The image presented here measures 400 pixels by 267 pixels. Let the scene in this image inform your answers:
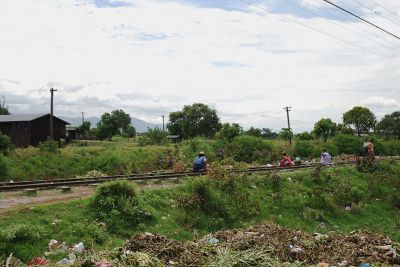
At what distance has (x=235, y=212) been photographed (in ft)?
46.1

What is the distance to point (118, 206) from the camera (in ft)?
38.4

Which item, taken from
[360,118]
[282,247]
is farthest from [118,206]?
[360,118]

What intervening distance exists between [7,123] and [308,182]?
36351mm

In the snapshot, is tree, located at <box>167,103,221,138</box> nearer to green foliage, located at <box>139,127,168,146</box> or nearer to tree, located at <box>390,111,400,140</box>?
tree, located at <box>390,111,400,140</box>

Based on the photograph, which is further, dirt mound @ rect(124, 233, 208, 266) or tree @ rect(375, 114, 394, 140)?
tree @ rect(375, 114, 394, 140)

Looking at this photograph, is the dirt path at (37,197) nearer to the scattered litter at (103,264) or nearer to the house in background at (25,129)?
the scattered litter at (103,264)

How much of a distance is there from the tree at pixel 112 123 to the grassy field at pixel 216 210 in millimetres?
62371

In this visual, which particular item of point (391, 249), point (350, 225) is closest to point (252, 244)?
point (391, 249)

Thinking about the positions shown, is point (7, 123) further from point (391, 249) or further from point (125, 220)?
point (391, 249)

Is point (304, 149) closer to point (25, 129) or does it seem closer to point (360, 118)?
point (25, 129)

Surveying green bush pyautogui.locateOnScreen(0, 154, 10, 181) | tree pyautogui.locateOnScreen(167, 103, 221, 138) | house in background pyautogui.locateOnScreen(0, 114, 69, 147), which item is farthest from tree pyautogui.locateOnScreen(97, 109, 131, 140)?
green bush pyautogui.locateOnScreen(0, 154, 10, 181)

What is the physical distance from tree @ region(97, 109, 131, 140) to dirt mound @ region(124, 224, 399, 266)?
72.0 meters

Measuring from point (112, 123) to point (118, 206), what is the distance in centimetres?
7093

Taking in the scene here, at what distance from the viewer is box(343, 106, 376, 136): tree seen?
273 feet
